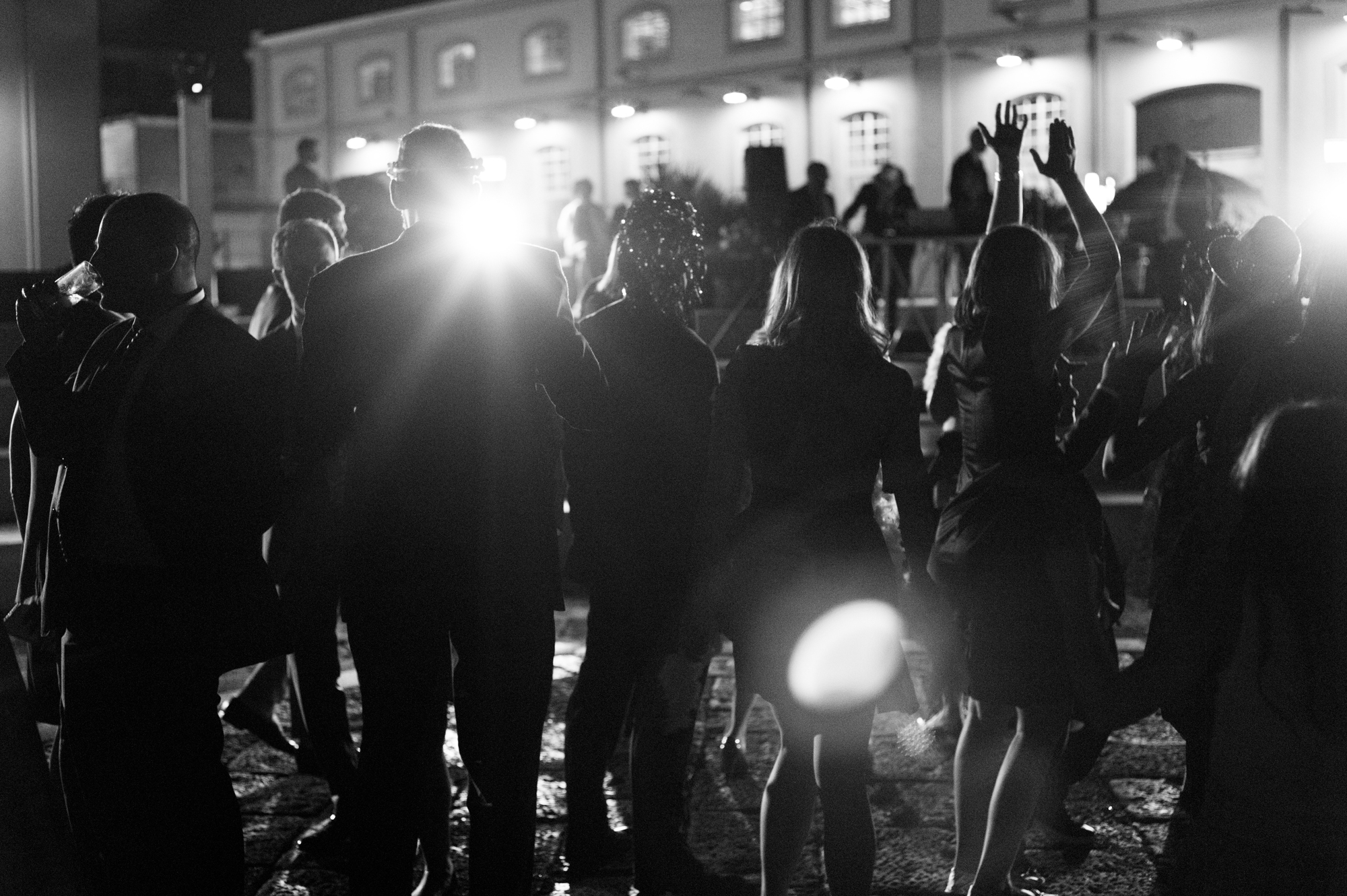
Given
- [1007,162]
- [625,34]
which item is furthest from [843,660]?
[625,34]

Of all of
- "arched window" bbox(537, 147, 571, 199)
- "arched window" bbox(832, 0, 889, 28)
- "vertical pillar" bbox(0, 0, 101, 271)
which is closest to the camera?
"vertical pillar" bbox(0, 0, 101, 271)

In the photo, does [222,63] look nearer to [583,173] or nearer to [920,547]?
[583,173]

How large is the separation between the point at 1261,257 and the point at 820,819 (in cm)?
210

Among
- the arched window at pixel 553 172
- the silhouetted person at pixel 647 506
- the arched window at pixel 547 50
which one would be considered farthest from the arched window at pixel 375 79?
the silhouetted person at pixel 647 506

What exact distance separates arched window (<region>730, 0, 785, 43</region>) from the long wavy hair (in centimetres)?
2689

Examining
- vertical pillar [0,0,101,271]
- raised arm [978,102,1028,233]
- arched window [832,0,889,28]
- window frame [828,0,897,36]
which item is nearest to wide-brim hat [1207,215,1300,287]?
raised arm [978,102,1028,233]

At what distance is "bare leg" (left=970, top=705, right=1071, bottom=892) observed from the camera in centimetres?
351

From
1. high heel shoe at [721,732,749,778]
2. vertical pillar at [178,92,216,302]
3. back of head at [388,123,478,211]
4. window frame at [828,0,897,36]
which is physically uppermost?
window frame at [828,0,897,36]

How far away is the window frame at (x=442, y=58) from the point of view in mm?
34719

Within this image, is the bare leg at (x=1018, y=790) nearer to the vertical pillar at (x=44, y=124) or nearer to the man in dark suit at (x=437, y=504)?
the man in dark suit at (x=437, y=504)

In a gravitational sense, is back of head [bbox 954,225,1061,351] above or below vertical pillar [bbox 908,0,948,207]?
below

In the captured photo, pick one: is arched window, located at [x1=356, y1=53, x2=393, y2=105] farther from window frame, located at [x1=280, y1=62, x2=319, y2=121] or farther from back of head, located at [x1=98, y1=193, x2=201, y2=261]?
back of head, located at [x1=98, y1=193, x2=201, y2=261]

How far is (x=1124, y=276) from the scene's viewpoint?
12.9 meters

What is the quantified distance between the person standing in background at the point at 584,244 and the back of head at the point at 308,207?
5678 millimetres
